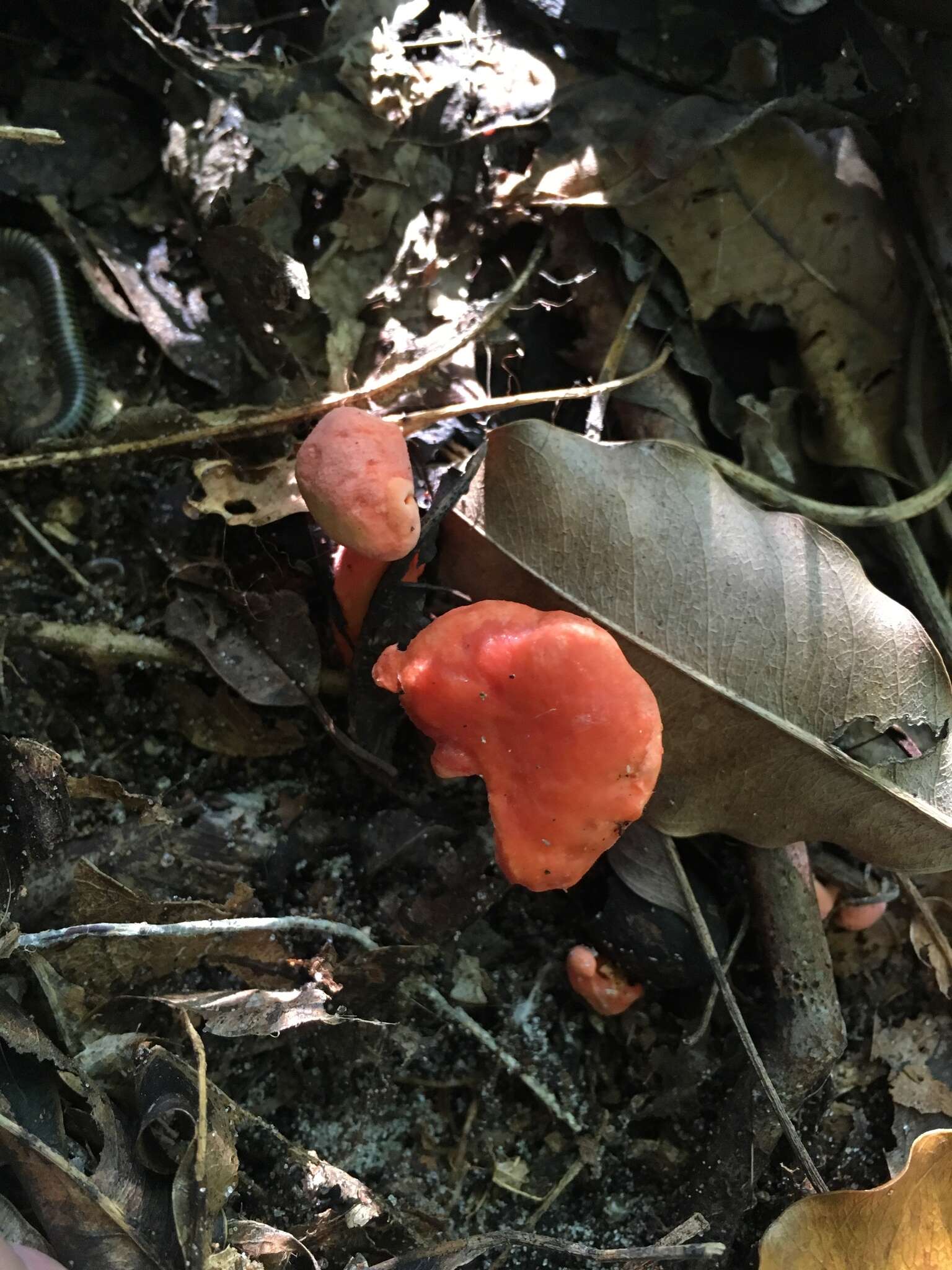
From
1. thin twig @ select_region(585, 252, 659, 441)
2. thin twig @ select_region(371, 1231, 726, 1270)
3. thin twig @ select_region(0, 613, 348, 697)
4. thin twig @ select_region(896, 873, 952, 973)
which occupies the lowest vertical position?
thin twig @ select_region(371, 1231, 726, 1270)

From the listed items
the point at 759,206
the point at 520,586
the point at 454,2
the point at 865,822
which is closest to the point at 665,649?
the point at 520,586

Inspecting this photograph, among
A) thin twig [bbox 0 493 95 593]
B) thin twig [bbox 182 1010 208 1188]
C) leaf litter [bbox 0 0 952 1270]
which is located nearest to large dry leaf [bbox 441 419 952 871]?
leaf litter [bbox 0 0 952 1270]

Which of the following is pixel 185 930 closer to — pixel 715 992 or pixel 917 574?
pixel 715 992

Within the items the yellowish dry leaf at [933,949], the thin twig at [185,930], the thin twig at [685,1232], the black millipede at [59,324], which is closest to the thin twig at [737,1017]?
the thin twig at [685,1232]

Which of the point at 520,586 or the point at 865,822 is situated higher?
the point at 520,586

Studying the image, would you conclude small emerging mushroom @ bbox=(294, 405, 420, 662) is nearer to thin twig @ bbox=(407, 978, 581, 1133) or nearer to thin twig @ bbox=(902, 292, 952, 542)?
thin twig @ bbox=(407, 978, 581, 1133)

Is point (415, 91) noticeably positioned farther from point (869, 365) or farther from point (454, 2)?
point (869, 365)

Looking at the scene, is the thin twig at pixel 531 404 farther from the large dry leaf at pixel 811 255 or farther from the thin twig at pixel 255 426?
the large dry leaf at pixel 811 255
